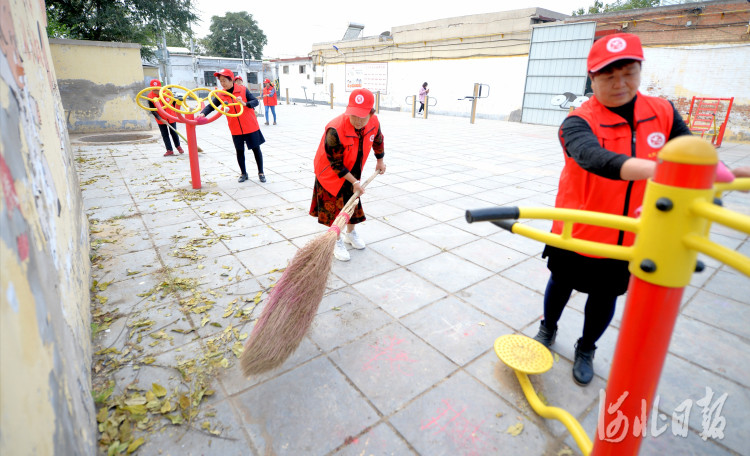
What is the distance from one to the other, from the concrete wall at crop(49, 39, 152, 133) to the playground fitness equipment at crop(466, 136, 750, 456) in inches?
507

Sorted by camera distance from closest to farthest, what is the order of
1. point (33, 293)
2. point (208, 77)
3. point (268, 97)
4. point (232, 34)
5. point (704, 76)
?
point (33, 293), point (704, 76), point (268, 97), point (208, 77), point (232, 34)

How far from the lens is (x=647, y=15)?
12.1 m

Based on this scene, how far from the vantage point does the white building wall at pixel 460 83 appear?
55.1ft

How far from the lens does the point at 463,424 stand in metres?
1.87

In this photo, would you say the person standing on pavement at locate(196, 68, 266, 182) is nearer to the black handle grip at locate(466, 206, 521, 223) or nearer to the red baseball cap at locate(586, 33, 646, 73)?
the red baseball cap at locate(586, 33, 646, 73)

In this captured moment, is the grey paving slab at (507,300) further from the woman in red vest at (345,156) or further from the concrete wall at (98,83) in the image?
the concrete wall at (98,83)

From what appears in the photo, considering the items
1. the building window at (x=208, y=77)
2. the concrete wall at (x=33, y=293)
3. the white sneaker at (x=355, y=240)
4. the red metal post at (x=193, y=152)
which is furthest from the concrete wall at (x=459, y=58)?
the building window at (x=208, y=77)

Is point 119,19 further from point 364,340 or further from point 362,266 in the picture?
point 364,340

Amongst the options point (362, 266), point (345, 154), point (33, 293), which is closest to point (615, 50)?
point (345, 154)

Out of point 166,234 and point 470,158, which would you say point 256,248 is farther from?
point 470,158

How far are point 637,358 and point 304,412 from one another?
1477 millimetres

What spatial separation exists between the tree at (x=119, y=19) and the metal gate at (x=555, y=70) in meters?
13.5

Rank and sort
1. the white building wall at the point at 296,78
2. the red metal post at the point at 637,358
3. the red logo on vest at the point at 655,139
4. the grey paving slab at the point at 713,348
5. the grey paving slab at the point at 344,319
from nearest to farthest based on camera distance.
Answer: the red metal post at the point at 637,358
the red logo on vest at the point at 655,139
the grey paving slab at the point at 713,348
the grey paving slab at the point at 344,319
the white building wall at the point at 296,78

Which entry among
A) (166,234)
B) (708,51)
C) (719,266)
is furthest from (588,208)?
(708,51)
